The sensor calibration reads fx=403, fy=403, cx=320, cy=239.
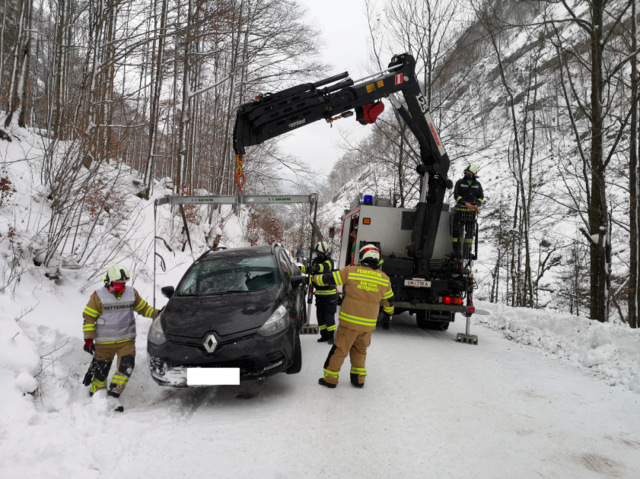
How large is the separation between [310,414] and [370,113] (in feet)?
16.9

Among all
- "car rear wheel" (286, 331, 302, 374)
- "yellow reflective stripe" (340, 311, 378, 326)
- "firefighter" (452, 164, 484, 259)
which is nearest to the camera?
"car rear wheel" (286, 331, 302, 374)

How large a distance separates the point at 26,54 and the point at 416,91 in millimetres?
13576

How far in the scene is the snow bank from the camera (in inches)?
230

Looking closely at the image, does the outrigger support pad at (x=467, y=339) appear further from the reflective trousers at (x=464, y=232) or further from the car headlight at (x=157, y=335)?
the car headlight at (x=157, y=335)

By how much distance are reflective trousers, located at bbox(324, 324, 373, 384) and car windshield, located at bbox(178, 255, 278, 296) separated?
1147 millimetres

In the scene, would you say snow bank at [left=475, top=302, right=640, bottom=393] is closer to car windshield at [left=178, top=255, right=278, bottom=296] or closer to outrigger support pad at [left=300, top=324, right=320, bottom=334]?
outrigger support pad at [left=300, top=324, right=320, bottom=334]

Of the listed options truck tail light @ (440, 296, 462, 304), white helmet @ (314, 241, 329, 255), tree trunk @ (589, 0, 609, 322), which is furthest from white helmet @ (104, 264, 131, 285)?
tree trunk @ (589, 0, 609, 322)

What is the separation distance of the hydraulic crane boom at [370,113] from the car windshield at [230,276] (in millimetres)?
1626

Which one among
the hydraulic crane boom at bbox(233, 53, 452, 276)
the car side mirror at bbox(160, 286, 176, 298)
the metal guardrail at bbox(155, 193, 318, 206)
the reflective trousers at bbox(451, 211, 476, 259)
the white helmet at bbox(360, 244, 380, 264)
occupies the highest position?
the hydraulic crane boom at bbox(233, 53, 452, 276)

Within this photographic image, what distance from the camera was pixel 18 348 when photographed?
395 centimetres

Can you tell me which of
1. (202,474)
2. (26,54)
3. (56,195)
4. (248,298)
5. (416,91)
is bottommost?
(202,474)

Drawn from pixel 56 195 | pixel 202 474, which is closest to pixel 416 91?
pixel 56 195

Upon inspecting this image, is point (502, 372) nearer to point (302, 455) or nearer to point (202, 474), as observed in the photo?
point (302, 455)

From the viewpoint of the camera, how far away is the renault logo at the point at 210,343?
4156 millimetres
